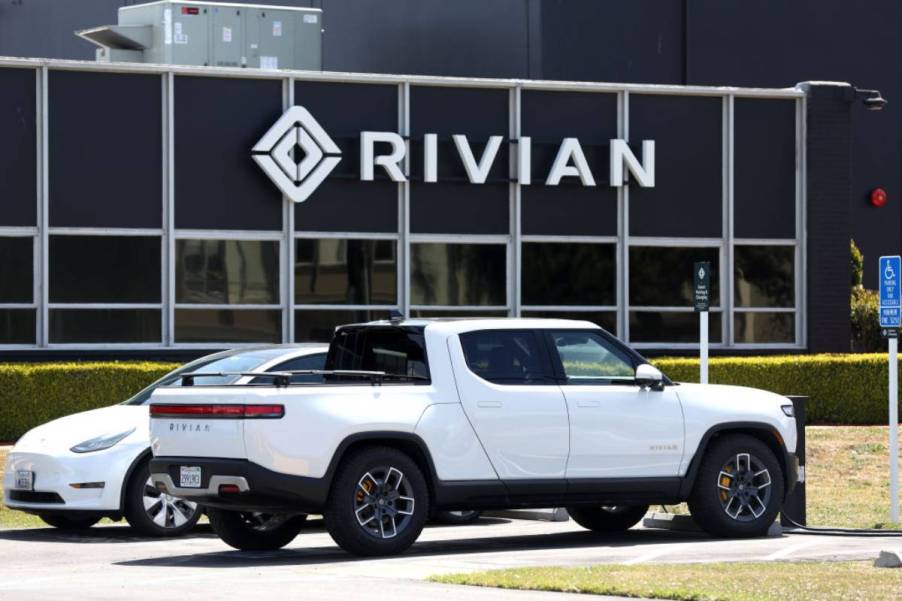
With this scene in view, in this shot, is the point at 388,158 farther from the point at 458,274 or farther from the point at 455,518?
the point at 455,518

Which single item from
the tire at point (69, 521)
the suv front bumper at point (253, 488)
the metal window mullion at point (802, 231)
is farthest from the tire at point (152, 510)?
the metal window mullion at point (802, 231)

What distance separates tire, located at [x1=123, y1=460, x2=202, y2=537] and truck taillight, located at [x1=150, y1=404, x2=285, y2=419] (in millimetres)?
2069

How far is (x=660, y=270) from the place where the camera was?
1081 inches

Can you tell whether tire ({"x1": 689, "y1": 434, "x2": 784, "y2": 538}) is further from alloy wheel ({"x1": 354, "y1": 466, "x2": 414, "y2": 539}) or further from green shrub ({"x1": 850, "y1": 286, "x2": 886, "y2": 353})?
green shrub ({"x1": 850, "y1": 286, "x2": 886, "y2": 353})

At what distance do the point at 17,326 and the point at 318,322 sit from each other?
424cm

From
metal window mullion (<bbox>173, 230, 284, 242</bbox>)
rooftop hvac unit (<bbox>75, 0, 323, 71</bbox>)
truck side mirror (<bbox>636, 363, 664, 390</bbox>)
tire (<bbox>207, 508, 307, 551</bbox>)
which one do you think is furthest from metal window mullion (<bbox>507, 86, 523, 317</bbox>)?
tire (<bbox>207, 508, 307, 551</bbox>)

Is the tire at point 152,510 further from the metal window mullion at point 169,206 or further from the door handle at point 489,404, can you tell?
the metal window mullion at point 169,206

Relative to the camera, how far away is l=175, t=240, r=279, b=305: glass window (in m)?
25.2

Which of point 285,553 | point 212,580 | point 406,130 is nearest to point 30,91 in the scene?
point 406,130

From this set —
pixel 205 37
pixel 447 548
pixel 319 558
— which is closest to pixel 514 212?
pixel 205 37

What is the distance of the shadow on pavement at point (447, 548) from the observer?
13.0 metres

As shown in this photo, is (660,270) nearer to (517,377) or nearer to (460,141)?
(460,141)

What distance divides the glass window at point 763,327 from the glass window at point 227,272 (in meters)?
7.34

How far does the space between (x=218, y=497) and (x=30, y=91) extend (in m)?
13.1
